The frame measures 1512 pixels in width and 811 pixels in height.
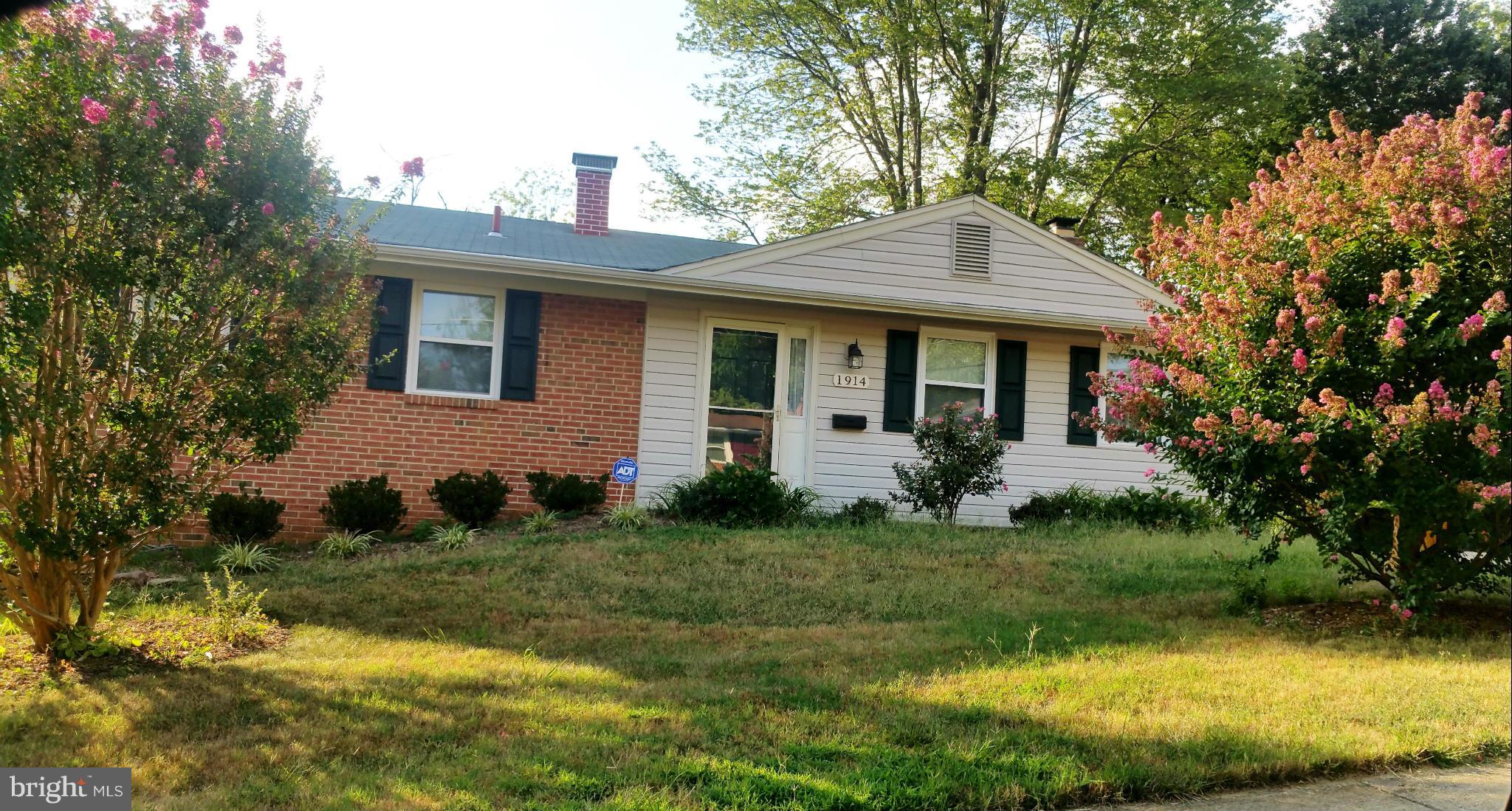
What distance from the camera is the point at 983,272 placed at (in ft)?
41.8

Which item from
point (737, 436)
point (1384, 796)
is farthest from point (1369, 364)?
point (737, 436)

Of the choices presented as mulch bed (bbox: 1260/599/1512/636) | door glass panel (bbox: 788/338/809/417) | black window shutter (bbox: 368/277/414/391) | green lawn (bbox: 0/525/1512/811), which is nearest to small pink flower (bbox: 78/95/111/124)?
green lawn (bbox: 0/525/1512/811)

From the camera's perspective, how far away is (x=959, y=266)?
41.7 ft

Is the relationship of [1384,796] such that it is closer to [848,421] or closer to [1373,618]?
[1373,618]

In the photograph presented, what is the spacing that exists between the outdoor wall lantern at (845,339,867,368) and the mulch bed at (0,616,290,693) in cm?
722

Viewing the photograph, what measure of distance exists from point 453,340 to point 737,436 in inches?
132

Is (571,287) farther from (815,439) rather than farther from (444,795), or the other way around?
(444,795)

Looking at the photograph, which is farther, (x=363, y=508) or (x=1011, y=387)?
(x=1011, y=387)

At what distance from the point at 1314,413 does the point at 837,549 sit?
3.99 meters

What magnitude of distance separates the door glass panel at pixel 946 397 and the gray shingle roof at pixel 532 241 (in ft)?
9.44

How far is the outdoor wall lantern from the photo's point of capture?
12305 mm

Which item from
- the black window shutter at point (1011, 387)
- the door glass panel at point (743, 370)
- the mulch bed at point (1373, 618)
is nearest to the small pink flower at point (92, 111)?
the mulch bed at point (1373, 618)

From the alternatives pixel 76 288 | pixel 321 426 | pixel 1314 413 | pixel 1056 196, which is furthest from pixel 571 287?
pixel 1056 196

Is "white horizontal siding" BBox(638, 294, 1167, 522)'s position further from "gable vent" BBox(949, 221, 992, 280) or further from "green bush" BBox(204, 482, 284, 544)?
"green bush" BBox(204, 482, 284, 544)
